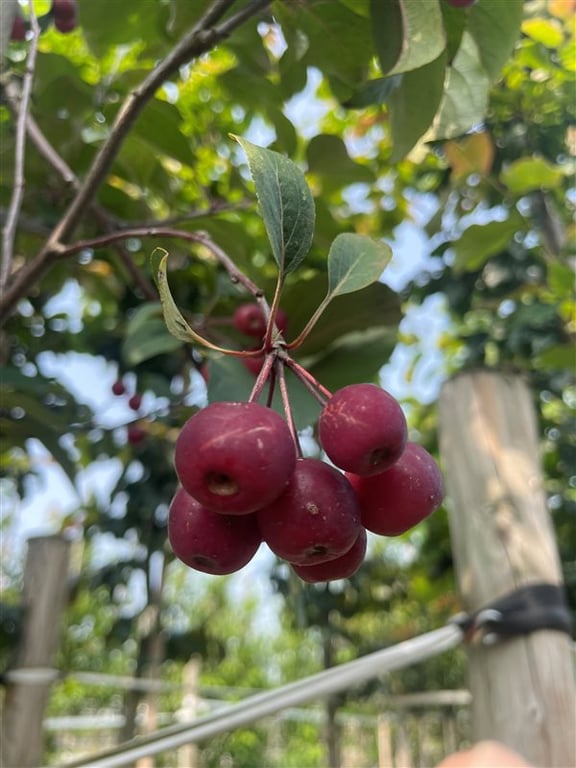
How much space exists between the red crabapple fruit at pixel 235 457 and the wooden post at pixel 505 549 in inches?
35.6

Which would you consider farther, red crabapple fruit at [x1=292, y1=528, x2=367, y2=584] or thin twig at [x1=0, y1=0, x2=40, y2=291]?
thin twig at [x1=0, y1=0, x2=40, y2=291]

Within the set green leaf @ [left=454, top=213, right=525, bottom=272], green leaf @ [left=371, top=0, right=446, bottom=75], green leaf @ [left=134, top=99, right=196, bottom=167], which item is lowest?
green leaf @ [left=371, top=0, right=446, bottom=75]

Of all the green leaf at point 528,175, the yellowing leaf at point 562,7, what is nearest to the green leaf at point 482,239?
the green leaf at point 528,175

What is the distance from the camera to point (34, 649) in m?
1.52

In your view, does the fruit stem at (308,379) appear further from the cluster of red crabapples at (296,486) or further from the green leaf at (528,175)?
the green leaf at (528,175)

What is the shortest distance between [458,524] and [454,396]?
0.80 feet

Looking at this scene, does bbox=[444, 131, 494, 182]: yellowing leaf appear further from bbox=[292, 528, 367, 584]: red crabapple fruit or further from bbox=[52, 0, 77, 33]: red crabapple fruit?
bbox=[292, 528, 367, 584]: red crabapple fruit

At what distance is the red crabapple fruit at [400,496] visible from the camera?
47 centimetres

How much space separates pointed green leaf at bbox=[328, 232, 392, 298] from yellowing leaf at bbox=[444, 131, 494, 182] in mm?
1159

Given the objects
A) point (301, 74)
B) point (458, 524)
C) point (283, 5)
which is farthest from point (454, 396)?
point (283, 5)

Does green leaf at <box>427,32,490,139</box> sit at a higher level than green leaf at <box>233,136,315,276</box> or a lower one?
higher

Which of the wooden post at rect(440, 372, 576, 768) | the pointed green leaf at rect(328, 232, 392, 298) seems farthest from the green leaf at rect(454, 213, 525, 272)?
the pointed green leaf at rect(328, 232, 392, 298)

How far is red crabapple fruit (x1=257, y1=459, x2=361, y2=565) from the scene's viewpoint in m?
0.42

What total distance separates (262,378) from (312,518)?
0.32 ft
